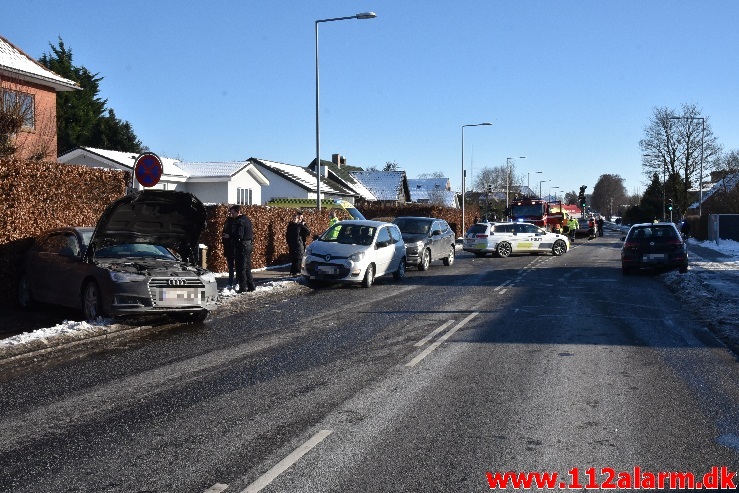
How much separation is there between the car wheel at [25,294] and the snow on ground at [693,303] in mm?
2156

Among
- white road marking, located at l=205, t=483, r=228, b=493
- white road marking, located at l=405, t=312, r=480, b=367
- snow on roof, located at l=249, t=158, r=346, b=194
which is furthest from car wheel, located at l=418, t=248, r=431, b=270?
snow on roof, located at l=249, t=158, r=346, b=194

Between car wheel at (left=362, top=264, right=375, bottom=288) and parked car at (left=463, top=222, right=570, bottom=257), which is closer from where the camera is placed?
car wheel at (left=362, top=264, right=375, bottom=288)

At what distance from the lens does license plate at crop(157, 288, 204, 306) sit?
36.6ft

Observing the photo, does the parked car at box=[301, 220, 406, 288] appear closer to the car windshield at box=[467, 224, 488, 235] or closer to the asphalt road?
the asphalt road

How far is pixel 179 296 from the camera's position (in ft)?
37.3

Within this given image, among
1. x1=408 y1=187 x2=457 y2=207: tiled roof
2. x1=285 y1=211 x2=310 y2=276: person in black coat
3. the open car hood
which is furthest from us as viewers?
x1=408 y1=187 x2=457 y2=207: tiled roof

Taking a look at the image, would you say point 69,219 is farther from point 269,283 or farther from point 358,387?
point 358,387

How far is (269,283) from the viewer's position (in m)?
17.8

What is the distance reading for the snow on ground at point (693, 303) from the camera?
32.1 ft

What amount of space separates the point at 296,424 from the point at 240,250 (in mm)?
10146

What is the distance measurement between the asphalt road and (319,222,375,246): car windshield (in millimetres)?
6957

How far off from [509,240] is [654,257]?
10691 millimetres

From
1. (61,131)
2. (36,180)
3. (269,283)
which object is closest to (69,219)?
(36,180)

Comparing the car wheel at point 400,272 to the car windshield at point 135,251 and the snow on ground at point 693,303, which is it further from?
the car windshield at point 135,251
